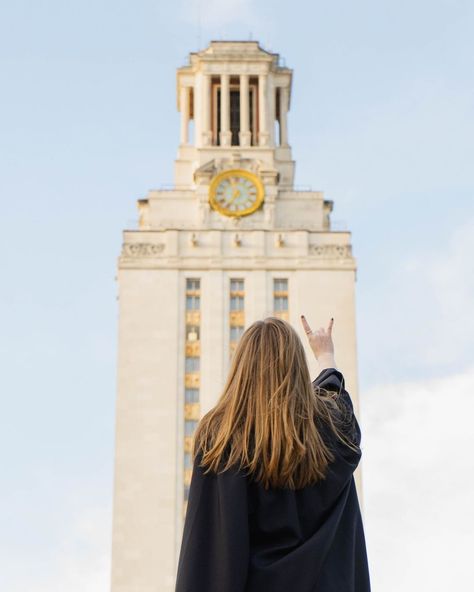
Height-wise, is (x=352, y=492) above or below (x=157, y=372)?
below

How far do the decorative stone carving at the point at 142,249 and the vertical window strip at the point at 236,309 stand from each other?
546 cm

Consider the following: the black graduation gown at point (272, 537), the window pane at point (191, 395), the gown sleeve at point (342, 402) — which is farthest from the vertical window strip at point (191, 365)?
the black graduation gown at point (272, 537)

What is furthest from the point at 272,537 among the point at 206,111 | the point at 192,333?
the point at 206,111

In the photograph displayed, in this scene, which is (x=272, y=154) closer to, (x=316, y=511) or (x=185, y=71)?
(x=185, y=71)

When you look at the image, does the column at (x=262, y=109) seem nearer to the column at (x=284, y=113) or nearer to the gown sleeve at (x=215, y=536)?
the column at (x=284, y=113)

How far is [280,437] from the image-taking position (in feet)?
22.4

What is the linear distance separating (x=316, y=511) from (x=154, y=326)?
7590 cm

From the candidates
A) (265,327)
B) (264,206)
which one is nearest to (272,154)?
(264,206)

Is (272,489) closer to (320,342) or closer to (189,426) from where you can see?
(320,342)

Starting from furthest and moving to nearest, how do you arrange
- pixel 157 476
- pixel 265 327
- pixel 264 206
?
1. pixel 264 206
2. pixel 157 476
3. pixel 265 327

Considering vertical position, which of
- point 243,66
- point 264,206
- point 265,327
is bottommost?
point 265,327

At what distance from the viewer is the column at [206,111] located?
90750 millimetres

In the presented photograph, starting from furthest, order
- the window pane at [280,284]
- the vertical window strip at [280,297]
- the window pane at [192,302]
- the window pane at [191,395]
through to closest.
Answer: the window pane at [280,284] → the vertical window strip at [280,297] → the window pane at [192,302] → the window pane at [191,395]

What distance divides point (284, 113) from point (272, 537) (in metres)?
88.9
